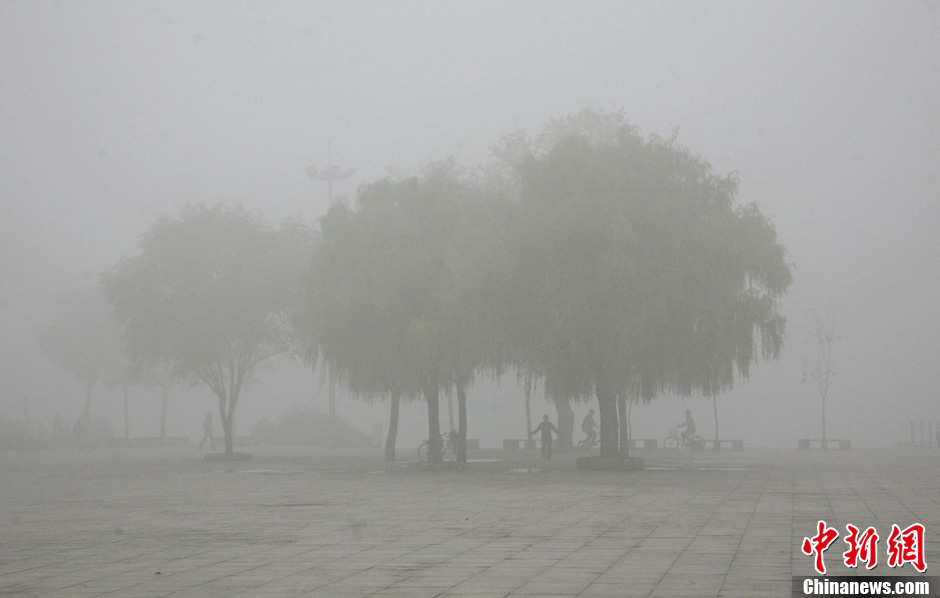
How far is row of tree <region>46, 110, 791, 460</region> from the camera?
96.6 feet

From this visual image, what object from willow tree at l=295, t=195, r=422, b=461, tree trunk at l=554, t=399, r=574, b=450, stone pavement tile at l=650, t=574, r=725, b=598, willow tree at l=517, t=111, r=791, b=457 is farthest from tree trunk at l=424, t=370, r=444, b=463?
stone pavement tile at l=650, t=574, r=725, b=598

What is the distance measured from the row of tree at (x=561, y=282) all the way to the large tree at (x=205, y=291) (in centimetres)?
766

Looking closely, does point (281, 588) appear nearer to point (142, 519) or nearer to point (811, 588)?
point (811, 588)

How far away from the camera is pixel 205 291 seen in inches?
1662

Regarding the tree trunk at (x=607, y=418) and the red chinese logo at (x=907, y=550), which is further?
the tree trunk at (x=607, y=418)

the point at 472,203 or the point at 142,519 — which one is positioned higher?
the point at 472,203

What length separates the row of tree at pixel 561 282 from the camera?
29438 mm

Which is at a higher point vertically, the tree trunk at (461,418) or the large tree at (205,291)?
the large tree at (205,291)

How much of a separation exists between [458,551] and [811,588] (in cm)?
439

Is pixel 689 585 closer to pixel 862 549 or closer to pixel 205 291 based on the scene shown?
pixel 862 549

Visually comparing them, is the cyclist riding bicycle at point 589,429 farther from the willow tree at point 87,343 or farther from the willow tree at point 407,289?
the willow tree at point 87,343

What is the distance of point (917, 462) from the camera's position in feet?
114

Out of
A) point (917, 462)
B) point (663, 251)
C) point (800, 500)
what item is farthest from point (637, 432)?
point (800, 500)

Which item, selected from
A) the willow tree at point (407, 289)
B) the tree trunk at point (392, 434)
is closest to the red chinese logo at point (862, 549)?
the willow tree at point (407, 289)
